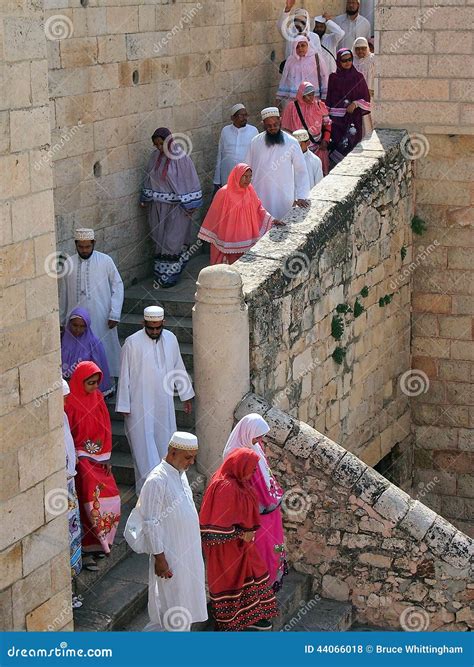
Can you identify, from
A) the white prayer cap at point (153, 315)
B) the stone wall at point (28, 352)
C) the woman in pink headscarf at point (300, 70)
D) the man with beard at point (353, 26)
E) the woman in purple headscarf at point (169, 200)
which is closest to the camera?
the stone wall at point (28, 352)

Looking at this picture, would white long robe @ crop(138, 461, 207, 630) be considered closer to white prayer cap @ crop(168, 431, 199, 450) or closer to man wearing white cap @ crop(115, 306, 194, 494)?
white prayer cap @ crop(168, 431, 199, 450)

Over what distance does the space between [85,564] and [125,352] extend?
1.60 meters

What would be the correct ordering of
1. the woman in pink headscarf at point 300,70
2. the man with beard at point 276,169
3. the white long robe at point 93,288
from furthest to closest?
the woman in pink headscarf at point 300,70 → the man with beard at point 276,169 → the white long robe at point 93,288

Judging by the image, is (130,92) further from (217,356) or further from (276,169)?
(217,356)

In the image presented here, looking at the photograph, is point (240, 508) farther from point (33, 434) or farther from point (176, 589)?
point (33, 434)

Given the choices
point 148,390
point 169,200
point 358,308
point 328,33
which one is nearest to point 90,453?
point 148,390

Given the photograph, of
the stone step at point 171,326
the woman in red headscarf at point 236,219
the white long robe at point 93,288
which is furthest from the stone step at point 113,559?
the woman in red headscarf at point 236,219

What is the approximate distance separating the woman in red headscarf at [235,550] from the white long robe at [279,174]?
3.66 m

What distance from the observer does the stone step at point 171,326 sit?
11.6 m

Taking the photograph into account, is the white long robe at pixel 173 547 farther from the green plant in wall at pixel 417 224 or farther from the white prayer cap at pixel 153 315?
the green plant in wall at pixel 417 224

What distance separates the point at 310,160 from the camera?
42.3ft

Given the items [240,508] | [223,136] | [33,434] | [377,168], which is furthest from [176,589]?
[223,136]

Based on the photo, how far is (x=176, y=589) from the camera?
851 centimetres

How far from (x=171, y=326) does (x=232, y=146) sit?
2.57 metres
